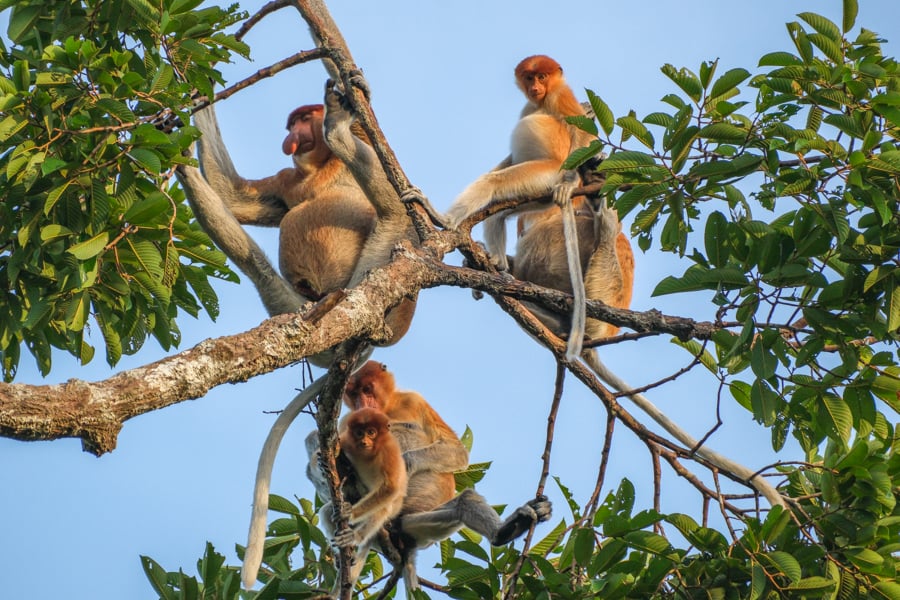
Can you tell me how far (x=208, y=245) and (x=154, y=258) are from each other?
20.1 inches

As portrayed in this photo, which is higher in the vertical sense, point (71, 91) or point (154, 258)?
point (71, 91)

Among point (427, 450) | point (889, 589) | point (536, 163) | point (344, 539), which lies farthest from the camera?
point (536, 163)

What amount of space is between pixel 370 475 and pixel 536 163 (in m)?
2.06

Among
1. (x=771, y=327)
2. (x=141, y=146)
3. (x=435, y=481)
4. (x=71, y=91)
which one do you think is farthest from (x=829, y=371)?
(x=71, y=91)

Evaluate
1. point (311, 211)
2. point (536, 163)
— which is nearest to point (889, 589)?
point (311, 211)

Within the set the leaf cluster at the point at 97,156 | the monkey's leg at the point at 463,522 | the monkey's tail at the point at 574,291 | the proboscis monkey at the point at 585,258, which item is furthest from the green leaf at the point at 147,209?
the proboscis monkey at the point at 585,258

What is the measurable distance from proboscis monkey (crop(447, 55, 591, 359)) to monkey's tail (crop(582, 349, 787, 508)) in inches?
16.8

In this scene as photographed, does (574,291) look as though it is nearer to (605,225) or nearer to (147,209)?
(605,225)

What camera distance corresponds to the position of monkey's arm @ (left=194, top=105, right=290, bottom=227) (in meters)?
4.56

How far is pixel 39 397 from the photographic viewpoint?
1897 millimetres

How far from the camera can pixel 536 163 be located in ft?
17.4

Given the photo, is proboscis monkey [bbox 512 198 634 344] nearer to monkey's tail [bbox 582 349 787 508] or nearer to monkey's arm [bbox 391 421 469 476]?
monkey's tail [bbox 582 349 787 508]

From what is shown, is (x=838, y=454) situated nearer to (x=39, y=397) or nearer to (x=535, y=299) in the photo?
(x=535, y=299)

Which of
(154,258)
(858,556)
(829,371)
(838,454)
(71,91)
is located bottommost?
(858,556)
